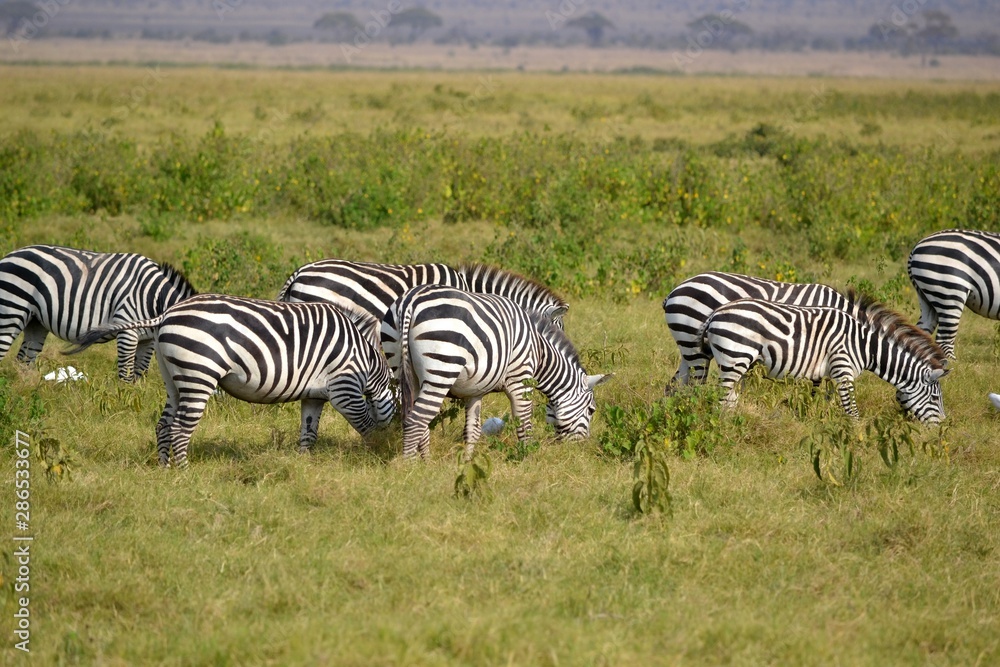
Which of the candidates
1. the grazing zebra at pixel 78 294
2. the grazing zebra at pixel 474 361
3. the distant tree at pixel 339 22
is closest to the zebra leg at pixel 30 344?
the grazing zebra at pixel 78 294

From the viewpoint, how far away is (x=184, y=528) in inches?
218

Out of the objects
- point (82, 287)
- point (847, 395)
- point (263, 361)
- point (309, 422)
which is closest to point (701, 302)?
point (847, 395)

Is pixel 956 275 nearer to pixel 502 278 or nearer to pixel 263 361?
pixel 502 278

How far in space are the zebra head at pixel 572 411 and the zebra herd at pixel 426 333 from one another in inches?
0.4

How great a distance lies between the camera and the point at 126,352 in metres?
8.57

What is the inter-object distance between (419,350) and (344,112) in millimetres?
26790

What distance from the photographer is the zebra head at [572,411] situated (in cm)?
722

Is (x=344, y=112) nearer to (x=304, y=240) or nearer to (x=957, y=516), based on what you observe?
(x=304, y=240)

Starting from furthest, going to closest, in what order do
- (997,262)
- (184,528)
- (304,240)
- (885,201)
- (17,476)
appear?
(885,201) → (304,240) → (997,262) → (17,476) → (184,528)

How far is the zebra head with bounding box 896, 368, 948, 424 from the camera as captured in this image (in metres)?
7.57

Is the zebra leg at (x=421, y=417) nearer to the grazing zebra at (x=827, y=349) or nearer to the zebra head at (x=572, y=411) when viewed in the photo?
the zebra head at (x=572, y=411)

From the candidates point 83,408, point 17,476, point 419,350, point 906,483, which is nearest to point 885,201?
point 906,483

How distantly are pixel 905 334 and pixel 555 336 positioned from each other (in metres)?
2.59

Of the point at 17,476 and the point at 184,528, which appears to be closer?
the point at 184,528
